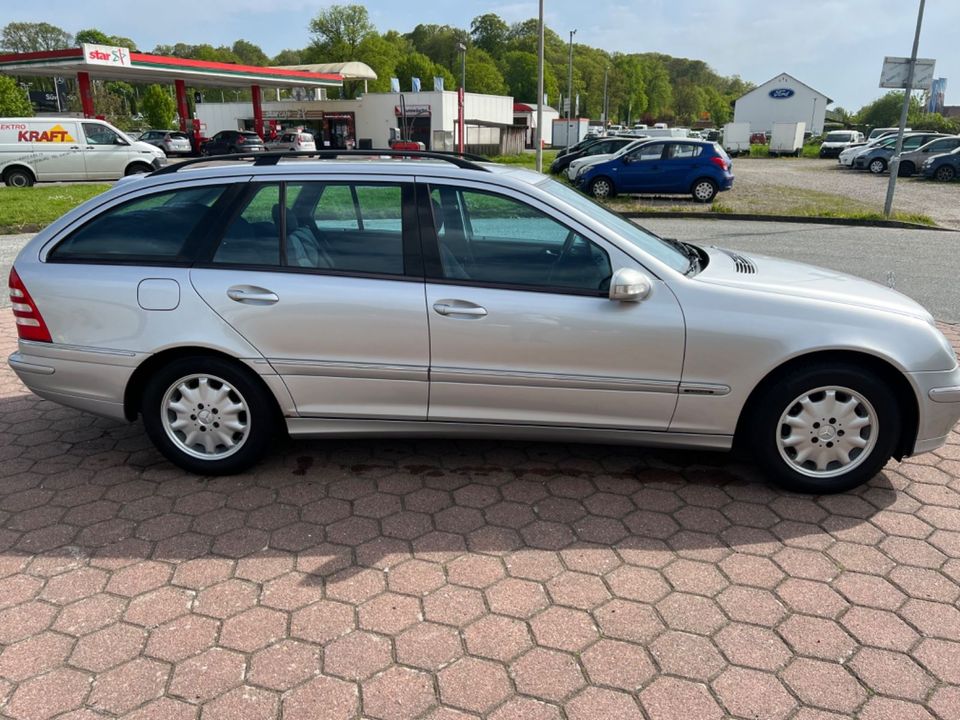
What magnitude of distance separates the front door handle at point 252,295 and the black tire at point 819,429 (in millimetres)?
2366

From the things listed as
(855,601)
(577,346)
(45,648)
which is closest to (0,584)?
(45,648)

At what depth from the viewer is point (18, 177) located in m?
19.2

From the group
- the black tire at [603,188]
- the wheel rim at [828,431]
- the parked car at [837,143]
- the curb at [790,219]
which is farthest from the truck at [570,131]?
the wheel rim at [828,431]

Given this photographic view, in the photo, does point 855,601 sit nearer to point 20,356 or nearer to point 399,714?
point 399,714

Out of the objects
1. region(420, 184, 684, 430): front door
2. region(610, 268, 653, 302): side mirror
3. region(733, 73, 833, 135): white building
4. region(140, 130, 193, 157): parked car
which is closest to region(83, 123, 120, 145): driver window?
region(420, 184, 684, 430): front door

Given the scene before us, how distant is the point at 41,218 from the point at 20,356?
36.0 ft

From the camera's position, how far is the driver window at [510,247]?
134 inches

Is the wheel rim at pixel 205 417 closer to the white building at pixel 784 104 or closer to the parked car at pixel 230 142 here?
the parked car at pixel 230 142

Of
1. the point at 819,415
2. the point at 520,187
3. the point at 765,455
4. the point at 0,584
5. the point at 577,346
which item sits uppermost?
the point at 520,187

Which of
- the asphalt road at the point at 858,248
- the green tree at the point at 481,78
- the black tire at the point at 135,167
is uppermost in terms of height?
the green tree at the point at 481,78

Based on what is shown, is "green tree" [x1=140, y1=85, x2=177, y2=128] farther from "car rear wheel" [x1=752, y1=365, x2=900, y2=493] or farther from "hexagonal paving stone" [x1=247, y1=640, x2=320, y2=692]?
"hexagonal paving stone" [x1=247, y1=640, x2=320, y2=692]

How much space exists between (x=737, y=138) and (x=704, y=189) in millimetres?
40724

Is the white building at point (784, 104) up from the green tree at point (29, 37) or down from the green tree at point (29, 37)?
down

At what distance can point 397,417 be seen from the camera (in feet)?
11.8
